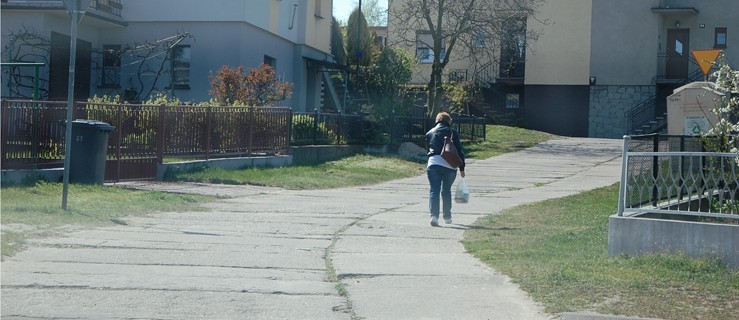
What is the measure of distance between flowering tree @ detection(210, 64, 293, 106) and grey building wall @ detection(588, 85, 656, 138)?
2157cm

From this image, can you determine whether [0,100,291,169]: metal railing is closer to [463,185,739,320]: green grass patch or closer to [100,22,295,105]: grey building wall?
[100,22,295,105]: grey building wall

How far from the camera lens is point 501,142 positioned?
3781 centimetres

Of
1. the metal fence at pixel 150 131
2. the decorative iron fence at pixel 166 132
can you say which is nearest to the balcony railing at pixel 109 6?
the decorative iron fence at pixel 166 132

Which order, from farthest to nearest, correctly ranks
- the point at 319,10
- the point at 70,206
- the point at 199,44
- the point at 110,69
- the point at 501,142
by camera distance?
the point at 501,142 → the point at 319,10 → the point at 110,69 → the point at 199,44 → the point at 70,206

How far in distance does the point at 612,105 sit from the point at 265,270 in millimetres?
36133

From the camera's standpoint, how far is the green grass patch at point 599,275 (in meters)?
7.72

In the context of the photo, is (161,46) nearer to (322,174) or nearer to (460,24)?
(322,174)

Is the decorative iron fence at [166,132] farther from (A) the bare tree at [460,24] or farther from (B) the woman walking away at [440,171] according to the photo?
(A) the bare tree at [460,24]

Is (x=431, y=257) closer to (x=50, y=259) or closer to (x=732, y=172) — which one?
(x=732, y=172)

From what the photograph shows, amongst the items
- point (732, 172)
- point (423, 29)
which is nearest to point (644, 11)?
point (423, 29)

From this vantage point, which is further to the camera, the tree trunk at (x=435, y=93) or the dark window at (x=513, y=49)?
the dark window at (x=513, y=49)

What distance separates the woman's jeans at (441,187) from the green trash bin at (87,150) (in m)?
6.02

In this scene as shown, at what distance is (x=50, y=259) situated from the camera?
9656 millimetres

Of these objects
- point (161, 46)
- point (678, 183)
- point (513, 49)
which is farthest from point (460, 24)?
point (678, 183)
